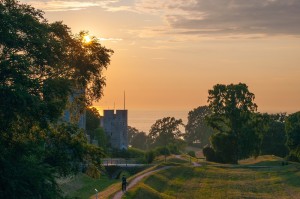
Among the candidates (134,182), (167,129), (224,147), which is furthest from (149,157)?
(167,129)

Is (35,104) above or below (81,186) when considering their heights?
above

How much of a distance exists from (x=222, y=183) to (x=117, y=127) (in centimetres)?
7351

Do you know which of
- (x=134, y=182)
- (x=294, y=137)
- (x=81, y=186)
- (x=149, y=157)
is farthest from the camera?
(x=149, y=157)

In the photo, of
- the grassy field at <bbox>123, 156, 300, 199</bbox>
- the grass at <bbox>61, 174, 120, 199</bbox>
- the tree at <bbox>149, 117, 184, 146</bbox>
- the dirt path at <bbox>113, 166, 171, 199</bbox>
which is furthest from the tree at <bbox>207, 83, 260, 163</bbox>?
the tree at <bbox>149, 117, 184, 146</bbox>

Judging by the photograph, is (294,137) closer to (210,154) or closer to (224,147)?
(224,147)

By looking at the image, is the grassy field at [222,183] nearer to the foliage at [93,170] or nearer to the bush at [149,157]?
the bush at [149,157]

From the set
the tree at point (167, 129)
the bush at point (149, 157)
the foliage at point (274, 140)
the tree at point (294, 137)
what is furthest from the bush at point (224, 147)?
the tree at point (167, 129)

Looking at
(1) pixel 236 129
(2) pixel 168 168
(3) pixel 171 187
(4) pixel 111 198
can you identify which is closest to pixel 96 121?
(1) pixel 236 129

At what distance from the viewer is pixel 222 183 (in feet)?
247

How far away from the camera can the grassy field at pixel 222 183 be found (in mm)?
64250

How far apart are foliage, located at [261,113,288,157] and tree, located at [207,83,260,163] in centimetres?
919

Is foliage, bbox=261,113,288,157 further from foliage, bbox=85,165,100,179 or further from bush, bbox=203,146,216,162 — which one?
foliage, bbox=85,165,100,179

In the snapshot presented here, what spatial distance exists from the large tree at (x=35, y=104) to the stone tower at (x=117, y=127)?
11286 centimetres

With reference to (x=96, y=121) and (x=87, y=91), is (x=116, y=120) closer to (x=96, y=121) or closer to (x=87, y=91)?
(x=96, y=121)
